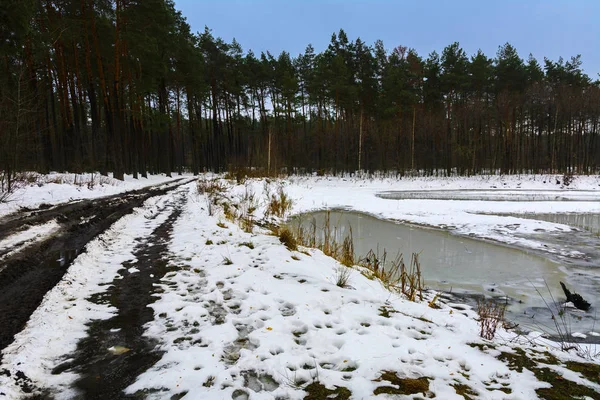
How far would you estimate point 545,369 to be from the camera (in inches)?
93.4

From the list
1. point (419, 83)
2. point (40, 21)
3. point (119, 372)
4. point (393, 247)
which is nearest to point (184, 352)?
point (119, 372)

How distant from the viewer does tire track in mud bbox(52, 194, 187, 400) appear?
2168mm

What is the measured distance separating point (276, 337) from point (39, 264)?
3839 millimetres

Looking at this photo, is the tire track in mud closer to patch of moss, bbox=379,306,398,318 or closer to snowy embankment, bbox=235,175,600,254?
patch of moss, bbox=379,306,398,318

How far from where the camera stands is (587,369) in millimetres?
2396

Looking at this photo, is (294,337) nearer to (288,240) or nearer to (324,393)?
(324,393)

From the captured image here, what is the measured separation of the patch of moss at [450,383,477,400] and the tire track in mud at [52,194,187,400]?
2183 millimetres

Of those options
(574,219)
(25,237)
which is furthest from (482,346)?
(574,219)

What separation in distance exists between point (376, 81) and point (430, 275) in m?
39.1

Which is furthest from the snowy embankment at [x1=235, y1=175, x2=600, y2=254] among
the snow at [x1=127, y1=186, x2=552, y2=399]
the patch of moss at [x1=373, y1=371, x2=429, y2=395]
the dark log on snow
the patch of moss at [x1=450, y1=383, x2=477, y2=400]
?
the patch of moss at [x1=373, y1=371, x2=429, y2=395]

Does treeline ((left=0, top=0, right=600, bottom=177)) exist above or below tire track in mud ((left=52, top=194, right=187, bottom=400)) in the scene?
above

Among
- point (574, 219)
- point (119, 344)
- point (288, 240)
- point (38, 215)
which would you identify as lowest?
point (574, 219)

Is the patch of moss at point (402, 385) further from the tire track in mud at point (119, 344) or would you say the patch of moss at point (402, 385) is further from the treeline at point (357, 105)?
the treeline at point (357, 105)

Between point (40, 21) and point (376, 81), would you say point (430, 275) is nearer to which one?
point (40, 21)
